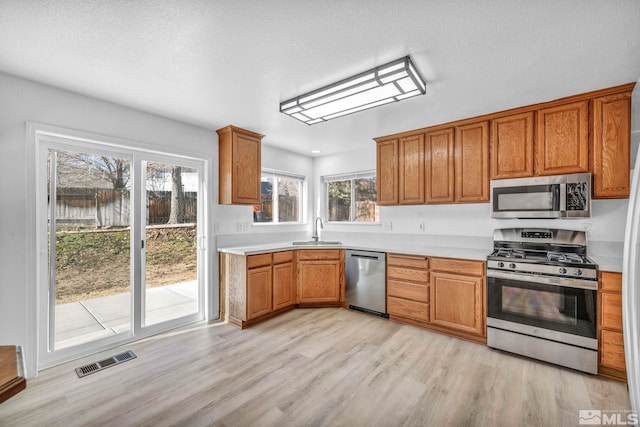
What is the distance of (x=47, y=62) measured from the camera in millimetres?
1969

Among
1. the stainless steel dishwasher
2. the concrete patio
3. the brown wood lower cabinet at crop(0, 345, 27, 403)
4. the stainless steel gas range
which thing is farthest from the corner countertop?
the brown wood lower cabinet at crop(0, 345, 27, 403)

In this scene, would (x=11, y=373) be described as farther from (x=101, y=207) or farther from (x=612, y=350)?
(x=612, y=350)

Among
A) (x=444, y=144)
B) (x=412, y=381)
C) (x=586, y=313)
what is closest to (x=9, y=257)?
(x=412, y=381)

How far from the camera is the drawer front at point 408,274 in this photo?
317cm

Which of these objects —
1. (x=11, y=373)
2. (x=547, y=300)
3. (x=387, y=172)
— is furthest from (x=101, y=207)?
(x=547, y=300)

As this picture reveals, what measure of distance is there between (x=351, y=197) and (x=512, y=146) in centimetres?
239

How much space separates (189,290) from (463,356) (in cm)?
308

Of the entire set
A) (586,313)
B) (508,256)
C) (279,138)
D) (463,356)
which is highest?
(279,138)

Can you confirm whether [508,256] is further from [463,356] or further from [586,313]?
[463,356]

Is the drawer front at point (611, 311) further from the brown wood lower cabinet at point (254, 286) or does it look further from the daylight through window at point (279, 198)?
the daylight through window at point (279, 198)

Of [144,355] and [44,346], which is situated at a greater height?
[44,346]

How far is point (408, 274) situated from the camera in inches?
130

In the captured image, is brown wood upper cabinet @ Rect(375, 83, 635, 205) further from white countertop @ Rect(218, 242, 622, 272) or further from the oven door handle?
the oven door handle

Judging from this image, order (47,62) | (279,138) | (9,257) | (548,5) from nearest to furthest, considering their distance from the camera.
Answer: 1. (548,5)
2. (47,62)
3. (9,257)
4. (279,138)
